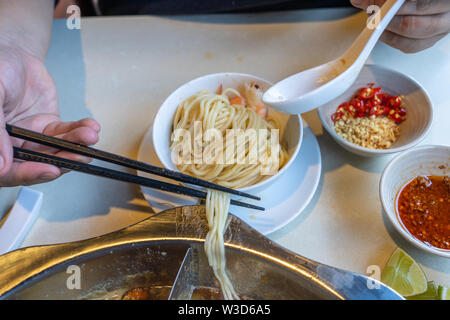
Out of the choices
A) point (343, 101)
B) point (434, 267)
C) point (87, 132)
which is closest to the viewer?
point (434, 267)

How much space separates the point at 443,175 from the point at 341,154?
1.56 feet

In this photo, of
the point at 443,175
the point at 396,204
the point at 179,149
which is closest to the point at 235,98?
the point at 179,149

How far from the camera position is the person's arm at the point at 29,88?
1556mm

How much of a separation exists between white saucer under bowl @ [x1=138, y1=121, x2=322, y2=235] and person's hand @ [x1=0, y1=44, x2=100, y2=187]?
380 millimetres

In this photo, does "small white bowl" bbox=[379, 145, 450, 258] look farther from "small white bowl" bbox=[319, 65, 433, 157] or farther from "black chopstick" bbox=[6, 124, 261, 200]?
"black chopstick" bbox=[6, 124, 261, 200]

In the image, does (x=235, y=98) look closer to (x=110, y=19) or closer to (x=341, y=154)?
(x=341, y=154)

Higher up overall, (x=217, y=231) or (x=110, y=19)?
(x=110, y=19)

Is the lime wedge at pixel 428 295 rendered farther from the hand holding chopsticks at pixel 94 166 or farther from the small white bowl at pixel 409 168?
the hand holding chopsticks at pixel 94 166

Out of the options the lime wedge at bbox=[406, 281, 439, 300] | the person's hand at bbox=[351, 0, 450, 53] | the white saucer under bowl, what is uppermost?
the person's hand at bbox=[351, 0, 450, 53]

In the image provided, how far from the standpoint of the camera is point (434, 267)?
1478mm

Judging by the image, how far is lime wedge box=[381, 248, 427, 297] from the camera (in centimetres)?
135

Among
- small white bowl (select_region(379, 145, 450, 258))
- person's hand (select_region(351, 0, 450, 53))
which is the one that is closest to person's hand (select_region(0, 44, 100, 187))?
small white bowl (select_region(379, 145, 450, 258))

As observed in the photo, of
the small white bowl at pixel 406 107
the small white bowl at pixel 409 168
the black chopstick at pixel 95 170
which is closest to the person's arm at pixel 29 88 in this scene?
the black chopstick at pixel 95 170

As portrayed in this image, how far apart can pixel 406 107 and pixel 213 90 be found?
39.8 inches
